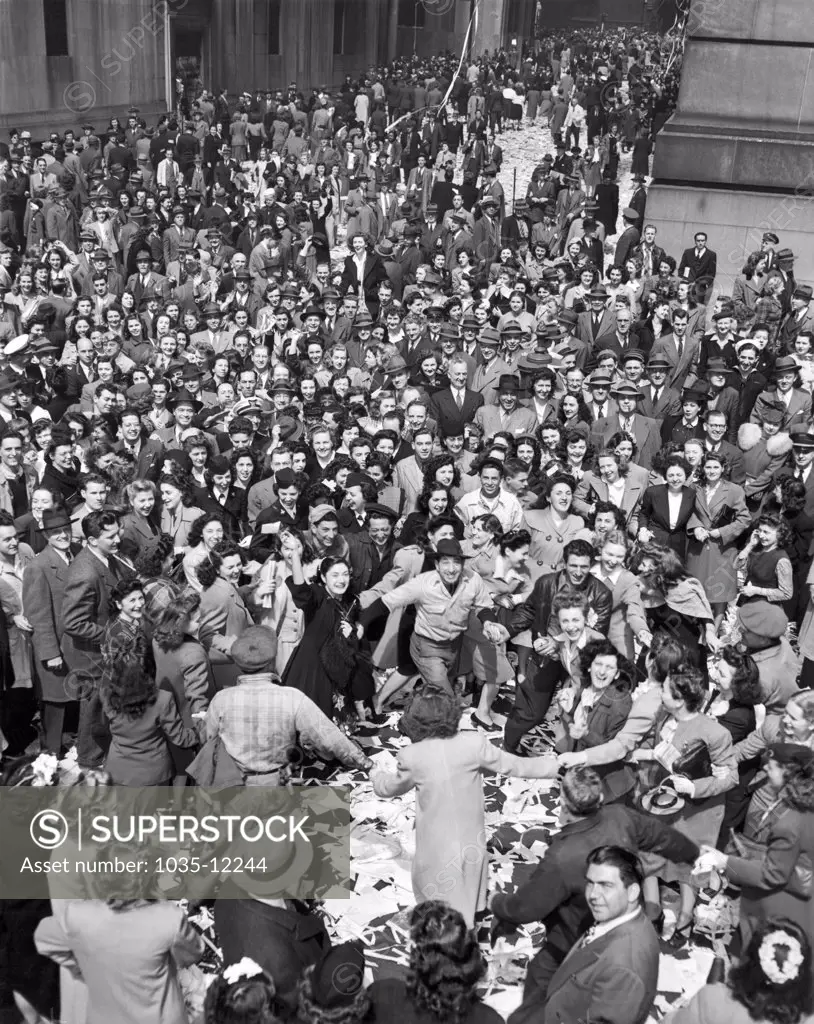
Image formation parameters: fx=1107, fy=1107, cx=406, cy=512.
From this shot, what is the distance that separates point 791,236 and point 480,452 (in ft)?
37.2

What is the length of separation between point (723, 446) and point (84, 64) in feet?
86.8

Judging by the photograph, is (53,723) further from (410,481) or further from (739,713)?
(739,713)

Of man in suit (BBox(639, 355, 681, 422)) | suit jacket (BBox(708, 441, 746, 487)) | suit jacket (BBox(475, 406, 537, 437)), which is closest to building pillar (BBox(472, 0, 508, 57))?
man in suit (BBox(639, 355, 681, 422))

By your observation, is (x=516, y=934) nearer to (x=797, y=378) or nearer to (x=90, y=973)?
(x=90, y=973)

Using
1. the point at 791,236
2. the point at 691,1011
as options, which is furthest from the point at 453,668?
the point at 791,236

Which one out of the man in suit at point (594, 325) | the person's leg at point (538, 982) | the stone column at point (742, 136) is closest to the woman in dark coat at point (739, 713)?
the person's leg at point (538, 982)

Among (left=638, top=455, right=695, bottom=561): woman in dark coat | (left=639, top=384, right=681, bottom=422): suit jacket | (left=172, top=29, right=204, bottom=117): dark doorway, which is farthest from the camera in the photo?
(left=172, top=29, right=204, bottom=117): dark doorway

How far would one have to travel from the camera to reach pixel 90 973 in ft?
12.9

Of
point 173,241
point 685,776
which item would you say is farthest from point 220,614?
point 173,241

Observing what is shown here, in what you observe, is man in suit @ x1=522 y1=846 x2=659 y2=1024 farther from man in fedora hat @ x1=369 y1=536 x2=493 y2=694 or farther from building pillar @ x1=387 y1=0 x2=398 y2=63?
building pillar @ x1=387 y1=0 x2=398 y2=63

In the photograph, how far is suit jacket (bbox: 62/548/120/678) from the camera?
6.48 meters

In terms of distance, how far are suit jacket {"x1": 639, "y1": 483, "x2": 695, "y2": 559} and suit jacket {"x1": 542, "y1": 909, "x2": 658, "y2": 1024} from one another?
14.7ft

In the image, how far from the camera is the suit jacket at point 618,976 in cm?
384

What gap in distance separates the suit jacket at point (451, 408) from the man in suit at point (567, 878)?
592 centimetres
